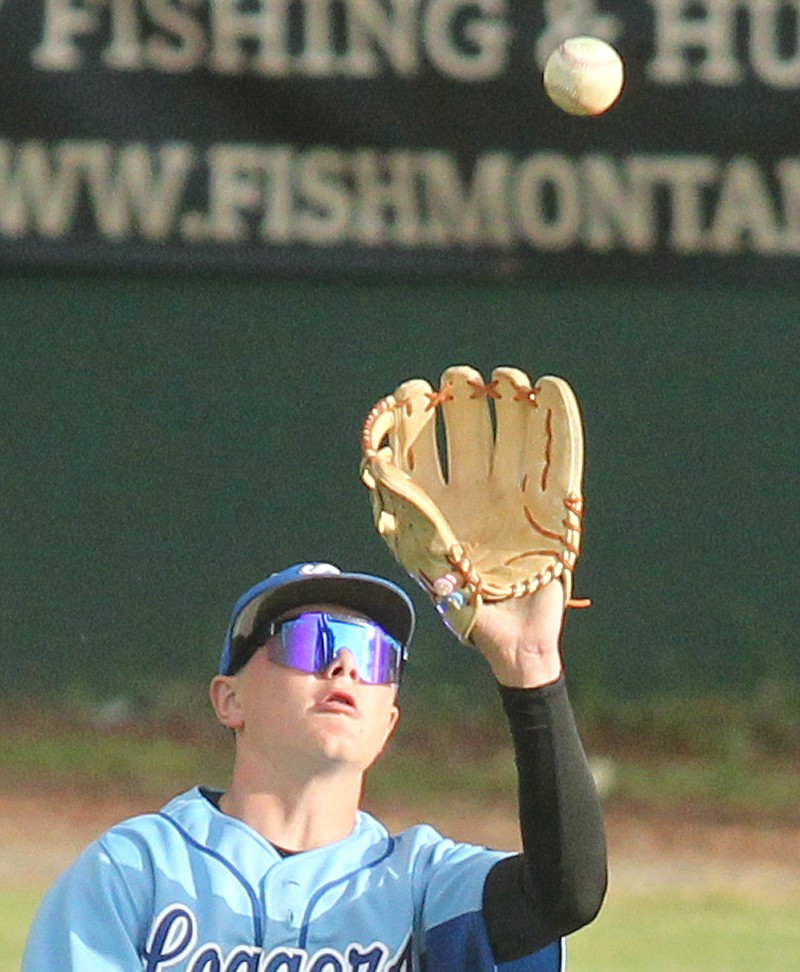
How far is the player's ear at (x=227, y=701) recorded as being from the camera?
2.34 metres

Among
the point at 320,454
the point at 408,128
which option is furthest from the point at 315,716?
the point at 320,454

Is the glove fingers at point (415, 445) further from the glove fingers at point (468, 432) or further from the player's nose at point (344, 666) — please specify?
the player's nose at point (344, 666)

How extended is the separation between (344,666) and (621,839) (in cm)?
347

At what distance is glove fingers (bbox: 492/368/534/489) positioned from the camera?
7.67 ft

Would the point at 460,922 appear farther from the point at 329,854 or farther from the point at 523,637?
the point at 523,637

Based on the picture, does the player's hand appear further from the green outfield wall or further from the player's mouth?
the green outfield wall

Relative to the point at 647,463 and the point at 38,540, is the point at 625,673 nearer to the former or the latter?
the point at 647,463

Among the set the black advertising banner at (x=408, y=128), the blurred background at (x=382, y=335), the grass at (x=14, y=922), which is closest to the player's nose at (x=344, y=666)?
the grass at (x=14, y=922)

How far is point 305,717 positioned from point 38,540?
407 cm

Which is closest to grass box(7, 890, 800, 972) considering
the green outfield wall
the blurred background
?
the blurred background

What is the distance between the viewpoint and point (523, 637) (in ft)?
7.14

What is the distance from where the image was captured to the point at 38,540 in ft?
20.4

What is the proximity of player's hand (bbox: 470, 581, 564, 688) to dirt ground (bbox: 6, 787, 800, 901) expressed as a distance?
317cm

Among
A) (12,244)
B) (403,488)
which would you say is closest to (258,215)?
(12,244)
